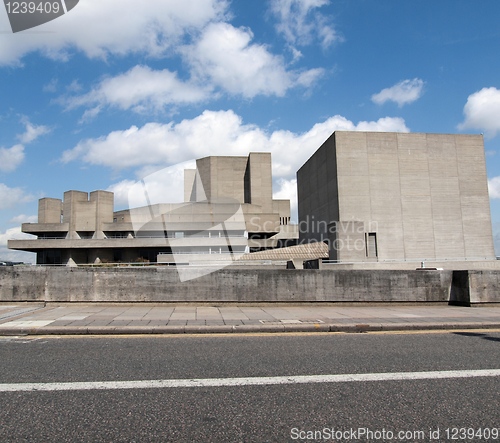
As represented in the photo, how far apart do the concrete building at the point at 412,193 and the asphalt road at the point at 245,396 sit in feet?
144

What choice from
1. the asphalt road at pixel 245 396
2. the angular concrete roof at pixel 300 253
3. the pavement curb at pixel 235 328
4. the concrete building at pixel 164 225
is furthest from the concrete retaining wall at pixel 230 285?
the concrete building at pixel 164 225

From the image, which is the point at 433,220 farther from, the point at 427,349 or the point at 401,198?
the point at 427,349

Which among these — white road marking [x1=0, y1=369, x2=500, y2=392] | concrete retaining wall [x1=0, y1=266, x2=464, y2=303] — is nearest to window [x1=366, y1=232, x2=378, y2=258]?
concrete retaining wall [x1=0, y1=266, x2=464, y2=303]

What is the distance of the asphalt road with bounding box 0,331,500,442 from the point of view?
12.3ft

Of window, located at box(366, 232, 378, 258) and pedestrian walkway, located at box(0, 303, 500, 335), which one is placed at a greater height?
window, located at box(366, 232, 378, 258)

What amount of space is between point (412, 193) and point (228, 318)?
47731 millimetres

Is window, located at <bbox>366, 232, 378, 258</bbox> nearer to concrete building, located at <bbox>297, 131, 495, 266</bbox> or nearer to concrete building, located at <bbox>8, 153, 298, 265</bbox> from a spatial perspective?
concrete building, located at <bbox>297, 131, 495, 266</bbox>

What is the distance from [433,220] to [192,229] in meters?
41.3

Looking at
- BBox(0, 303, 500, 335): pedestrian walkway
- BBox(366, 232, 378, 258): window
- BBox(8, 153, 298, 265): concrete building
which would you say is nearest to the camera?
BBox(0, 303, 500, 335): pedestrian walkway

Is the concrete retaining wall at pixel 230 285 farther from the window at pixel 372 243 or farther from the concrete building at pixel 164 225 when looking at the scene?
the concrete building at pixel 164 225

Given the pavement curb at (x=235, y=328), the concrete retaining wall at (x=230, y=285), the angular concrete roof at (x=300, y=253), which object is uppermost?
the angular concrete roof at (x=300, y=253)

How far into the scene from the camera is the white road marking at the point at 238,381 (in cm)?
505

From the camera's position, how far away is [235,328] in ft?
30.5

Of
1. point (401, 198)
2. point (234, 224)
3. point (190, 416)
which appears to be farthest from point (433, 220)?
point (190, 416)
